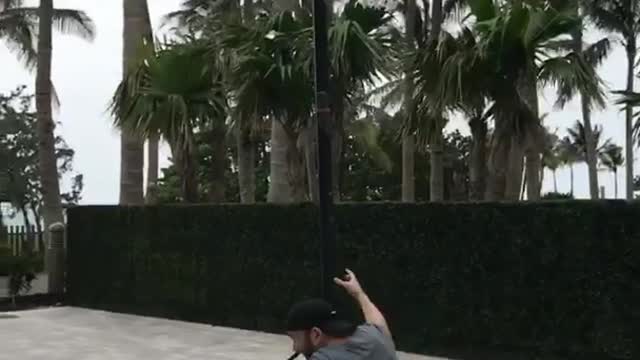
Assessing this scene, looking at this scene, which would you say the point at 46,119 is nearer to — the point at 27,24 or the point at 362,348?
the point at 27,24

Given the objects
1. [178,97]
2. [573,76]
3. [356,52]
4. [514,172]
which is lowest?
[514,172]

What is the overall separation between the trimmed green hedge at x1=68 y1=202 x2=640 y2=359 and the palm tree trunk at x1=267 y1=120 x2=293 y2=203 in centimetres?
174

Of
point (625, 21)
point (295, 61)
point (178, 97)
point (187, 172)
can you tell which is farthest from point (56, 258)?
point (625, 21)

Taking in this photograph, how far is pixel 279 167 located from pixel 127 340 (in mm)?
4276

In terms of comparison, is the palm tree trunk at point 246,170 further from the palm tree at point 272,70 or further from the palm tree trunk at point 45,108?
the palm tree at point 272,70

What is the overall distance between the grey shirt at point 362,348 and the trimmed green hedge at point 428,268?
649cm

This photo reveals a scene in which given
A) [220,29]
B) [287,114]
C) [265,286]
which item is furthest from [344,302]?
[220,29]

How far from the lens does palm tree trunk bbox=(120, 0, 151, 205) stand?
63.6 feet

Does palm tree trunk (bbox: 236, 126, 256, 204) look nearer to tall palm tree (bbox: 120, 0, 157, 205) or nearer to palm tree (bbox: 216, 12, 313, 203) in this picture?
tall palm tree (bbox: 120, 0, 157, 205)

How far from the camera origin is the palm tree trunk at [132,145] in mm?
19391

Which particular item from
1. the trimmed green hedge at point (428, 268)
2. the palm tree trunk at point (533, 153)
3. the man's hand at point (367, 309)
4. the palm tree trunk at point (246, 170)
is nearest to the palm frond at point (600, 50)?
the palm tree trunk at point (246, 170)

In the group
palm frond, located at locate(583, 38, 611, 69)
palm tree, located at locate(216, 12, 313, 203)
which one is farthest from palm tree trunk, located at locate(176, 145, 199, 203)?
palm frond, located at locate(583, 38, 611, 69)

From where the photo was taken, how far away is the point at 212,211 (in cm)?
1538

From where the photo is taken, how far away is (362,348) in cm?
382
